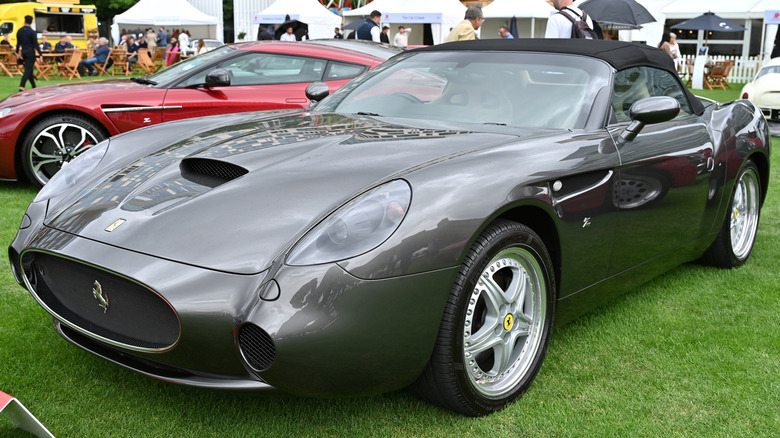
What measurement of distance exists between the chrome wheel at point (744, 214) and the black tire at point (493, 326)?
6.88ft

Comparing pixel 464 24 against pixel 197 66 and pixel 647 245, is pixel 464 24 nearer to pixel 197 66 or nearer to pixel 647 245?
pixel 197 66

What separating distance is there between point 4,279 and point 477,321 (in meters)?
2.69

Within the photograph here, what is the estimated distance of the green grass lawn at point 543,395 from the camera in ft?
8.32

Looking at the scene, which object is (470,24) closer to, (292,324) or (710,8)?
(292,324)

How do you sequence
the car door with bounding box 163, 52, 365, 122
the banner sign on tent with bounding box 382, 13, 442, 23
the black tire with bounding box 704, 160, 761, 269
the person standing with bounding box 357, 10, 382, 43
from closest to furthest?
the black tire with bounding box 704, 160, 761, 269 → the car door with bounding box 163, 52, 365, 122 → the person standing with bounding box 357, 10, 382, 43 → the banner sign on tent with bounding box 382, 13, 442, 23

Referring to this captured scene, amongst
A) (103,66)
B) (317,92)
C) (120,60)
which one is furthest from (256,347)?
(120,60)

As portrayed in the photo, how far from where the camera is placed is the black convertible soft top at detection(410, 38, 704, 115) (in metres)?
3.51

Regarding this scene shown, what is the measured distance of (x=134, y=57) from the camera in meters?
25.8

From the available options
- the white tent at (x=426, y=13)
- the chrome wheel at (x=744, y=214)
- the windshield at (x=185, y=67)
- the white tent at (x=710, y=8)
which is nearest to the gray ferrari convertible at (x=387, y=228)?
the chrome wheel at (x=744, y=214)

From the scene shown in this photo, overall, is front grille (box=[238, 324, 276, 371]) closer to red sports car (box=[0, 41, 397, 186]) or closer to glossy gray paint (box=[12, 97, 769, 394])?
glossy gray paint (box=[12, 97, 769, 394])

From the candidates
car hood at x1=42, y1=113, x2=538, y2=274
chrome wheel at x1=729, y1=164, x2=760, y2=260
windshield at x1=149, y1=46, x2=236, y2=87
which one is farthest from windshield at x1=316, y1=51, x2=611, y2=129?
windshield at x1=149, y1=46, x2=236, y2=87

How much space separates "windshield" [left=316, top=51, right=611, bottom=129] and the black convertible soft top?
0.06 meters

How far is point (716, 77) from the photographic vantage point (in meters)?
19.2

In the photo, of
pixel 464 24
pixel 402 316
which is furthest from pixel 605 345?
pixel 464 24
